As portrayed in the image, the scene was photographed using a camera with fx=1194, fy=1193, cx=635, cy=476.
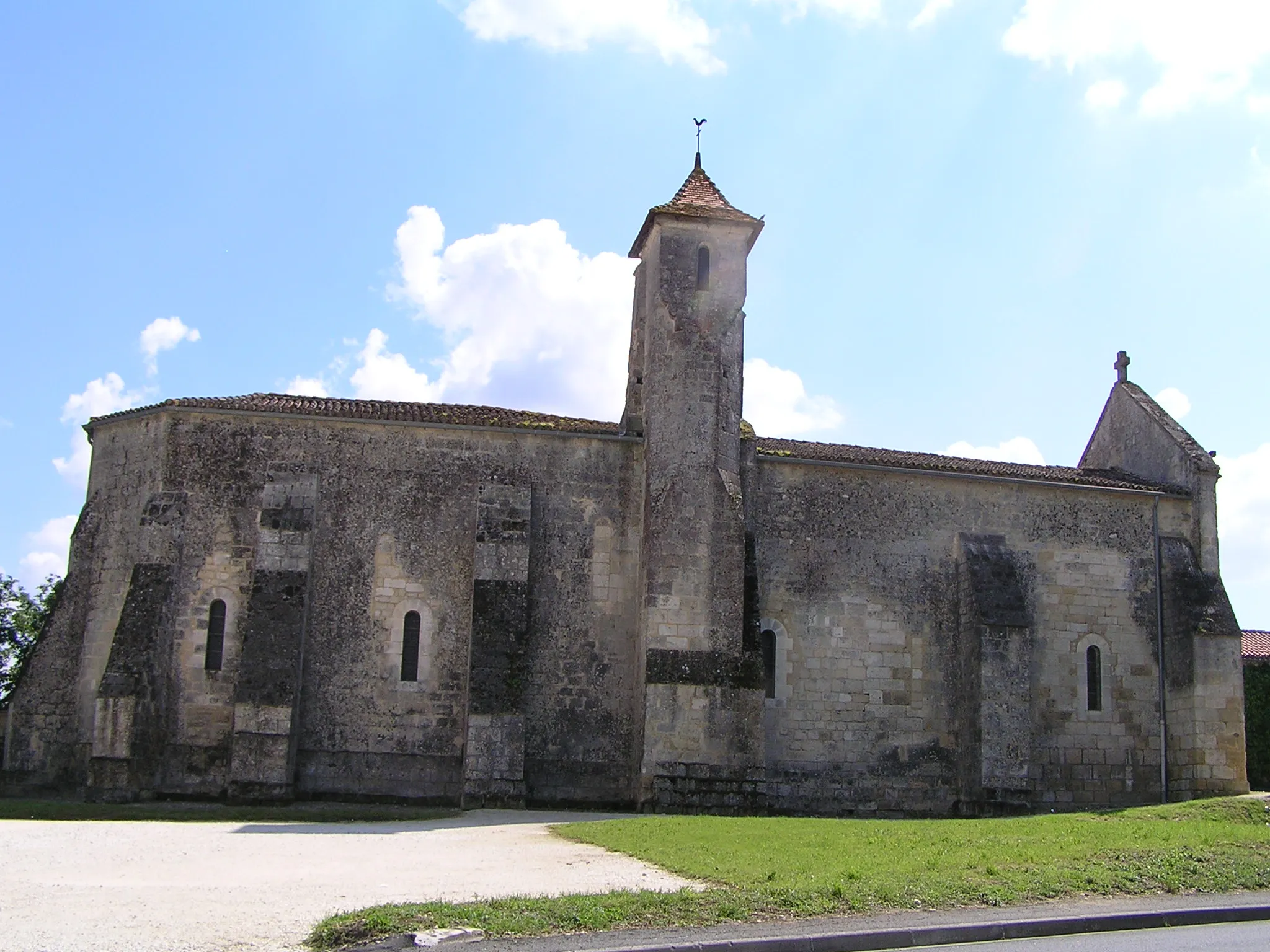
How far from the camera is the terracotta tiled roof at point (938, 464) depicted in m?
24.6

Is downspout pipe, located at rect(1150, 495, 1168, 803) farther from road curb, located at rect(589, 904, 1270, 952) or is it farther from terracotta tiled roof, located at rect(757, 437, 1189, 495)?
road curb, located at rect(589, 904, 1270, 952)

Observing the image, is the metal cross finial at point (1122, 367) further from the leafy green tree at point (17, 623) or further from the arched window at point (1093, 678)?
the leafy green tree at point (17, 623)

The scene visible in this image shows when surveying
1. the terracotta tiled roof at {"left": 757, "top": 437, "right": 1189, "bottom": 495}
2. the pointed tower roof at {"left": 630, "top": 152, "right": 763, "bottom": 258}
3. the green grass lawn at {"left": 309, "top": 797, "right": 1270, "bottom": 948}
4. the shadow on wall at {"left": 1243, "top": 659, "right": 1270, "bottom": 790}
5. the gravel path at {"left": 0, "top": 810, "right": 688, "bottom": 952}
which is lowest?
the gravel path at {"left": 0, "top": 810, "right": 688, "bottom": 952}

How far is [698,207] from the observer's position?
2452 centimetres

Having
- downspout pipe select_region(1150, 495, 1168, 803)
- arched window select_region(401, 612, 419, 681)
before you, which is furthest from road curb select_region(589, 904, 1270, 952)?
downspout pipe select_region(1150, 495, 1168, 803)

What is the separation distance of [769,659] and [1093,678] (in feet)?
23.5

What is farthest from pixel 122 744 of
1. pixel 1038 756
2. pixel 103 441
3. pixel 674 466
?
pixel 1038 756

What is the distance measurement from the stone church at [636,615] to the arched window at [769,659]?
6 cm

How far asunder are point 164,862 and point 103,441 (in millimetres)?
13168

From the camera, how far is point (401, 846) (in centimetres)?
1500

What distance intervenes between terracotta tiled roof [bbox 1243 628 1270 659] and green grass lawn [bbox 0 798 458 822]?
Result: 2193 centimetres

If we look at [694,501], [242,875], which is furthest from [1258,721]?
[242,875]

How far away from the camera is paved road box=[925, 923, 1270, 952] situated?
9.38m

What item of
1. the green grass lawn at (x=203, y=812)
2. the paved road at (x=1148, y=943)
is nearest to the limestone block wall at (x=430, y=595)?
the green grass lawn at (x=203, y=812)
